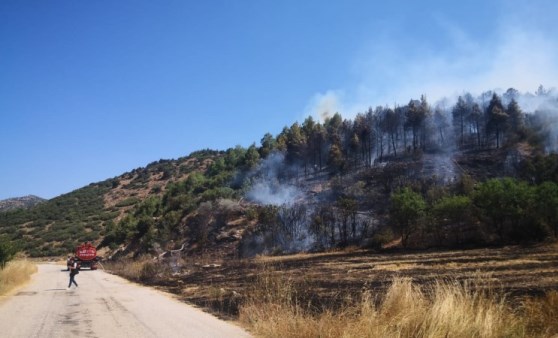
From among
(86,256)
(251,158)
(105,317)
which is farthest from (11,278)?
(251,158)

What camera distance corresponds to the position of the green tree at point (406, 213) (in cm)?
4391

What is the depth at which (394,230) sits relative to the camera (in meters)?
46.7

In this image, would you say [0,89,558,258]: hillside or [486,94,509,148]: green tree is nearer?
[0,89,558,258]: hillside

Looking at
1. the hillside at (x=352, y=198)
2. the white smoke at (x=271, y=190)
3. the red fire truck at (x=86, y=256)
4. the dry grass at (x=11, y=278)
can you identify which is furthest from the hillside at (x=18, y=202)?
the dry grass at (x=11, y=278)

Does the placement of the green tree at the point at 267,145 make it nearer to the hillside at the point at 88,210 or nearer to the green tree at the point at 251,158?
the green tree at the point at 251,158

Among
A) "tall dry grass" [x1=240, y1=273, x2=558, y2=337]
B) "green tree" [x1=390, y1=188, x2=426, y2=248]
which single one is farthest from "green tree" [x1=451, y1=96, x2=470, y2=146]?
"tall dry grass" [x1=240, y1=273, x2=558, y2=337]

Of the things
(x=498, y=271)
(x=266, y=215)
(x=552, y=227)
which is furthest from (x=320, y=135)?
(x=498, y=271)

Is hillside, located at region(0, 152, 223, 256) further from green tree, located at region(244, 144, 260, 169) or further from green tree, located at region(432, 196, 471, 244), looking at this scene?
green tree, located at region(432, 196, 471, 244)

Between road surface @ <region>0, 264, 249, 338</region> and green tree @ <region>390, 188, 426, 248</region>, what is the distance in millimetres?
31436

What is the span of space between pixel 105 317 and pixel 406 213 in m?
36.8

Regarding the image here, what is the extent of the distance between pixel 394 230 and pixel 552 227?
48.5 feet

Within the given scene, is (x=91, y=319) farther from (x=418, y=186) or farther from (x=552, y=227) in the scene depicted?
(x=418, y=186)

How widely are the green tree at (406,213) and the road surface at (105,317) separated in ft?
103

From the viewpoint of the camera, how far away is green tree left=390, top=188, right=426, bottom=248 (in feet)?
144
